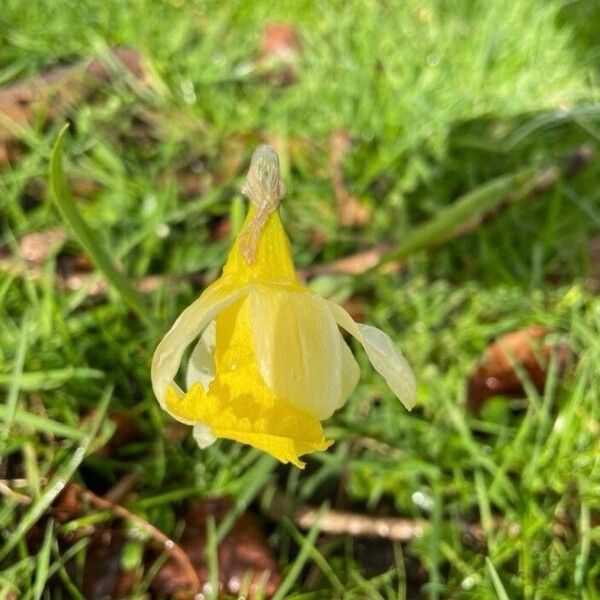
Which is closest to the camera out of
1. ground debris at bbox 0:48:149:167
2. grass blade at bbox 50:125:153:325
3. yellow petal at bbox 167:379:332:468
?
yellow petal at bbox 167:379:332:468

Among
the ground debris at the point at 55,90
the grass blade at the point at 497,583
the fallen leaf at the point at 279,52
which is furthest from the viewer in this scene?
the fallen leaf at the point at 279,52

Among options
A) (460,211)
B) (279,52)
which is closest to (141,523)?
(460,211)

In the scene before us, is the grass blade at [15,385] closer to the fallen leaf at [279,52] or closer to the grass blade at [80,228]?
the grass blade at [80,228]

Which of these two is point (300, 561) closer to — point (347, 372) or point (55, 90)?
point (347, 372)

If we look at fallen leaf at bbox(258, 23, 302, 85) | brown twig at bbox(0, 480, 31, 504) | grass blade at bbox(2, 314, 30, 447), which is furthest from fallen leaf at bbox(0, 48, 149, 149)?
brown twig at bbox(0, 480, 31, 504)

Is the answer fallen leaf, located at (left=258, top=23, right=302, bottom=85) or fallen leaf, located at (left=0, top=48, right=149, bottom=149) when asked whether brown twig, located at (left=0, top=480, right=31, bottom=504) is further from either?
fallen leaf, located at (left=258, top=23, right=302, bottom=85)

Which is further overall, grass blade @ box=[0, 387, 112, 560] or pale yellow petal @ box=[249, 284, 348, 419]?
grass blade @ box=[0, 387, 112, 560]

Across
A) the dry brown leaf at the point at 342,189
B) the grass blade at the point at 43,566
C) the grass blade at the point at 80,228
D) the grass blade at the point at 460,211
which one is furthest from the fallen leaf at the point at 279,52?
the grass blade at the point at 43,566
